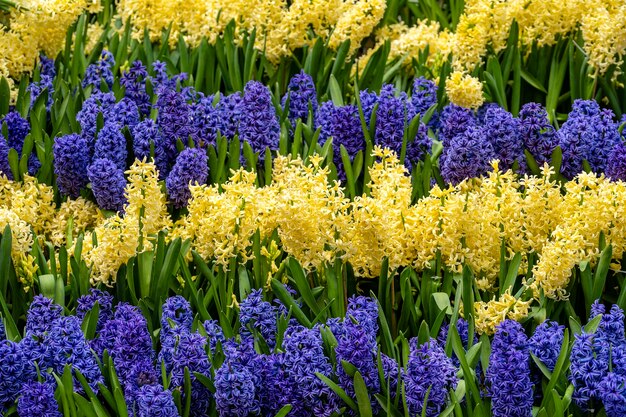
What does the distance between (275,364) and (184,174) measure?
3.42 feet

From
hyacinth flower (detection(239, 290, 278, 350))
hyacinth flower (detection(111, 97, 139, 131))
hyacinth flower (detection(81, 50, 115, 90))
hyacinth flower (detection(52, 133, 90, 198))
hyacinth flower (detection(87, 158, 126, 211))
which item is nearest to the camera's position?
hyacinth flower (detection(239, 290, 278, 350))

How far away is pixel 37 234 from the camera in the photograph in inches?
144

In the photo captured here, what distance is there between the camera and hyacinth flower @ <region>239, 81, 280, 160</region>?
393 centimetres

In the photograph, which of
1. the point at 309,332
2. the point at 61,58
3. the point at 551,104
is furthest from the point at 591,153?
the point at 61,58

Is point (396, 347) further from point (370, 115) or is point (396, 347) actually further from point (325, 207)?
point (370, 115)

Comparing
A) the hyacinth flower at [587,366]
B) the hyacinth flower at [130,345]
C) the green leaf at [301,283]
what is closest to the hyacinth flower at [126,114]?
the green leaf at [301,283]

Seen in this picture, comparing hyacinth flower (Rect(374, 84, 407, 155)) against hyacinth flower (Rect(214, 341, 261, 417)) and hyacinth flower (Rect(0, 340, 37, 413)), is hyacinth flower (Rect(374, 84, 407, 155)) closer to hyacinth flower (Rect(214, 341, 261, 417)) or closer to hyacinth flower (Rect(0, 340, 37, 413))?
hyacinth flower (Rect(214, 341, 261, 417))

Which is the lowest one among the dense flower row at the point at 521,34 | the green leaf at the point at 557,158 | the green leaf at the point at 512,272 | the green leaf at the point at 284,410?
the green leaf at the point at 284,410

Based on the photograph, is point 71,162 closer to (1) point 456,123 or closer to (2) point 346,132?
(2) point 346,132

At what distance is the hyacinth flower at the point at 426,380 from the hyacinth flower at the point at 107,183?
4.56ft

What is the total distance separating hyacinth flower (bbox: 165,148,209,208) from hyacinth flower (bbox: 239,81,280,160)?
12.9 inches

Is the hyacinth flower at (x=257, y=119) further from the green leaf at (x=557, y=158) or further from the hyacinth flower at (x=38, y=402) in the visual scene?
the hyacinth flower at (x=38, y=402)

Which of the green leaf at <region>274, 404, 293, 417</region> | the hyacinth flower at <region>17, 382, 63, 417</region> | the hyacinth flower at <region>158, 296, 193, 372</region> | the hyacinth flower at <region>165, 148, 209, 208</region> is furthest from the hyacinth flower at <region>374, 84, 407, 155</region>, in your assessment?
the hyacinth flower at <region>17, 382, 63, 417</region>

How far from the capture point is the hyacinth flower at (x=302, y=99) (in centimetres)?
430
